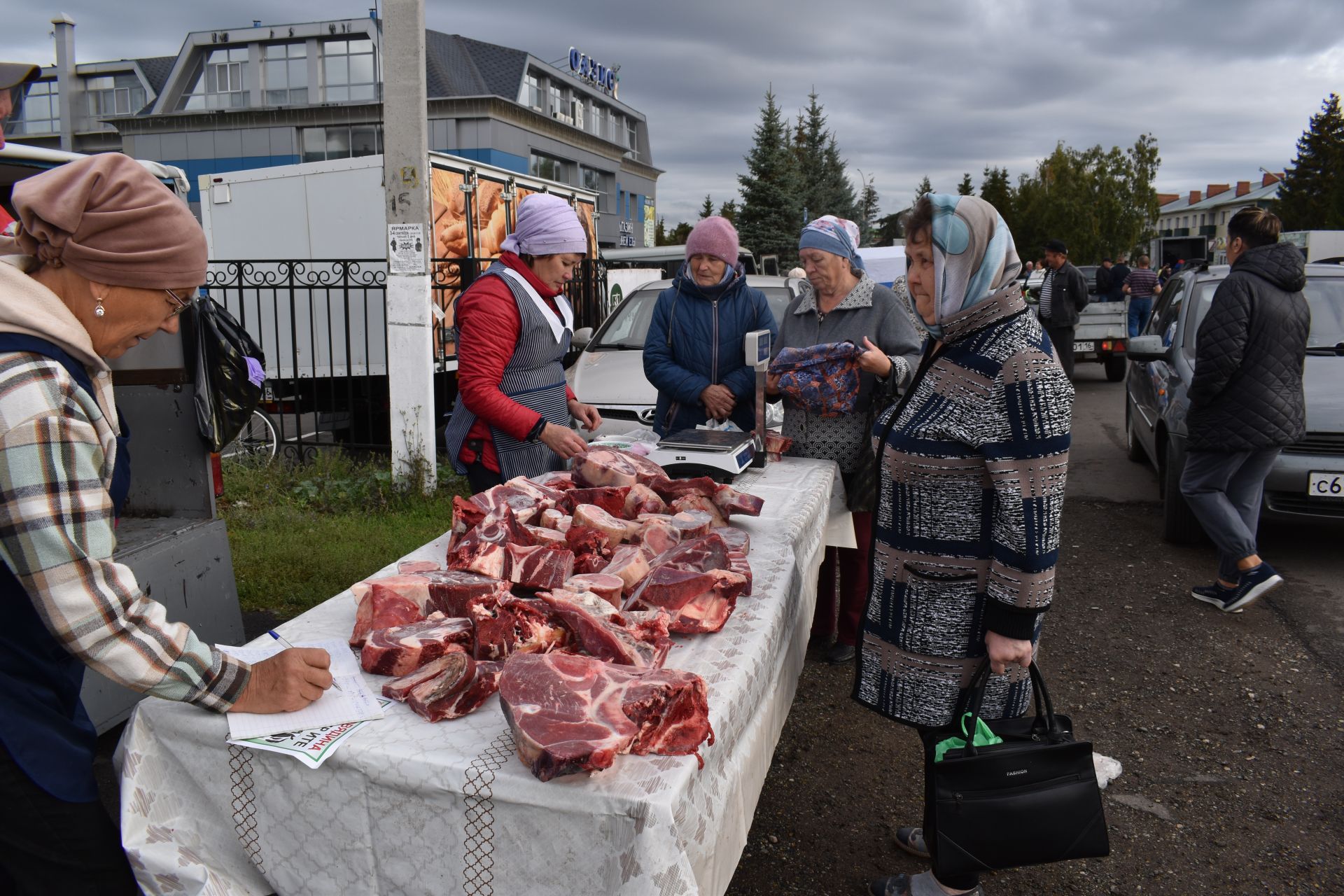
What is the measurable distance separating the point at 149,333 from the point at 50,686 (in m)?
0.69

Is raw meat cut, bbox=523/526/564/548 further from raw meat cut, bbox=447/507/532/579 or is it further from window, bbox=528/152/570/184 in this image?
window, bbox=528/152/570/184

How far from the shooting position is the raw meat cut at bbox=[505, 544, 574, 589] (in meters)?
2.50

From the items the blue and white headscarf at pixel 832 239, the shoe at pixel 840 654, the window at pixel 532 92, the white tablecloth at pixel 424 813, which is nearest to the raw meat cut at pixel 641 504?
the white tablecloth at pixel 424 813

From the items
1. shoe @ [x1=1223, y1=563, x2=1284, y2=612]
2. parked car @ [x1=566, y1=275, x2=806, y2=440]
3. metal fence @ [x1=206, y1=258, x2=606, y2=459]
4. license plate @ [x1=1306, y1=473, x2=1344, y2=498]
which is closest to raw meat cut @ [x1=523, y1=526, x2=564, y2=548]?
parked car @ [x1=566, y1=275, x2=806, y2=440]

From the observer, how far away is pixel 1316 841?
3400 mm

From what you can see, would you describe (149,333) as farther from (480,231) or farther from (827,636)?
(480,231)

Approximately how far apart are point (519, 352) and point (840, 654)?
2.40m

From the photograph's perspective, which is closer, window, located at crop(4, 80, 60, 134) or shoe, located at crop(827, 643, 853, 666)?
shoe, located at crop(827, 643, 853, 666)

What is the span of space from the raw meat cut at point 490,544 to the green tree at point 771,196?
1491 inches

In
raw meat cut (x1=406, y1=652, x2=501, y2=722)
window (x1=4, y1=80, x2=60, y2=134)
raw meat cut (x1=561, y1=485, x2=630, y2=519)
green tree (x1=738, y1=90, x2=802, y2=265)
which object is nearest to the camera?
raw meat cut (x1=406, y1=652, x2=501, y2=722)

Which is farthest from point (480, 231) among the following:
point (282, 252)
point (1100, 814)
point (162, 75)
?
point (162, 75)

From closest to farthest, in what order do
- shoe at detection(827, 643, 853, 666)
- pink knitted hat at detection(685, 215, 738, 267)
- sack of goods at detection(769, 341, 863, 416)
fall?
sack of goods at detection(769, 341, 863, 416) → pink knitted hat at detection(685, 215, 738, 267) → shoe at detection(827, 643, 853, 666)

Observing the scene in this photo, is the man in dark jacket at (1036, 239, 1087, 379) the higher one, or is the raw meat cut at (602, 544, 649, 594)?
the man in dark jacket at (1036, 239, 1087, 379)

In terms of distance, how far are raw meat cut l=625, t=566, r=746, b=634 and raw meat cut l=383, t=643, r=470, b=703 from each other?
22.2 inches
